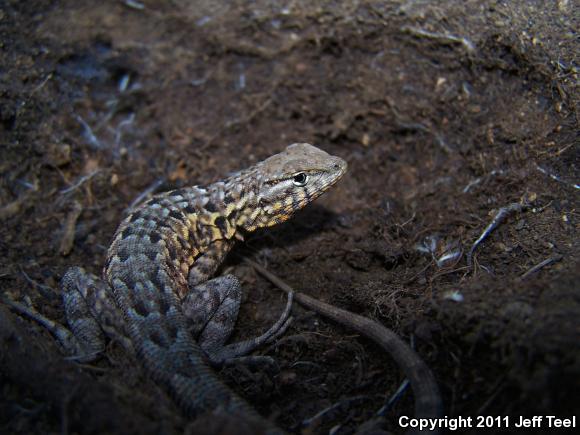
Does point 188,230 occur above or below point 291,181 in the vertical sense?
below

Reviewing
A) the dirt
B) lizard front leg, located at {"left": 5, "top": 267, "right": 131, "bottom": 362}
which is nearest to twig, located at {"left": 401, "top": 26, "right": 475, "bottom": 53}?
the dirt

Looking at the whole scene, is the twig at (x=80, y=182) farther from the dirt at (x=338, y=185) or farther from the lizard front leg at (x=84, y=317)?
the lizard front leg at (x=84, y=317)

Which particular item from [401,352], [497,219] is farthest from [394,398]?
[497,219]

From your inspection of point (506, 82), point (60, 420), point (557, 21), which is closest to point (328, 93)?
point (506, 82)

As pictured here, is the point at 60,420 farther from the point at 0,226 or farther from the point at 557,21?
the point at 557,21

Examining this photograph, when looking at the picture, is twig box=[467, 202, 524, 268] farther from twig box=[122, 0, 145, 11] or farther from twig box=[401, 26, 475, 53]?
twig box=[122, 0, 145, 11]

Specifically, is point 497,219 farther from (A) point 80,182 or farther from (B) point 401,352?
(A) point 80,182
